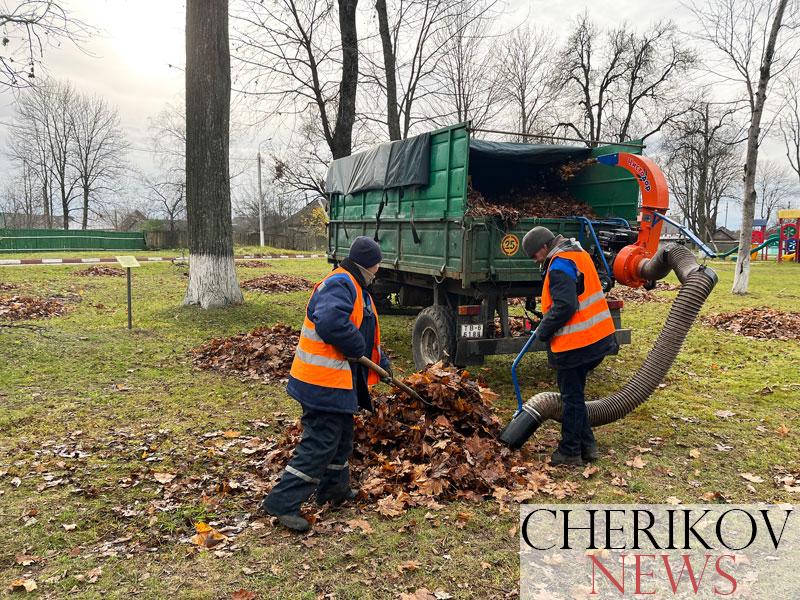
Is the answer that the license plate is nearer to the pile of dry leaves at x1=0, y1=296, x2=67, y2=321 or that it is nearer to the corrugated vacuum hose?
the corrugated vacuum hose

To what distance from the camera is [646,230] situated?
561 centimetres

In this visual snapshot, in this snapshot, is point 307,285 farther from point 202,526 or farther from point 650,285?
point 202,526

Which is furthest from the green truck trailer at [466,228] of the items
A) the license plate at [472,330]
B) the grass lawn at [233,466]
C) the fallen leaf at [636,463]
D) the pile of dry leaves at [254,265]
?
the pile of dry leaves at [254,265]

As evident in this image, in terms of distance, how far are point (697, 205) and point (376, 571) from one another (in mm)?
54399

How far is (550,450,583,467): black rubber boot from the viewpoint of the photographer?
4602mm

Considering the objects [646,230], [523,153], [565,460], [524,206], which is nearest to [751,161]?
[523,153]

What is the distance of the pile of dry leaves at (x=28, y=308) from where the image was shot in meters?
10.6

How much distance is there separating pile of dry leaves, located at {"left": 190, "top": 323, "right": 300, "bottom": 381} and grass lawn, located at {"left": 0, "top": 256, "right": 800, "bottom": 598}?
0.29 metres

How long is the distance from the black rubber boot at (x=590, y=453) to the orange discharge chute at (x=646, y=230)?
173 centimetres

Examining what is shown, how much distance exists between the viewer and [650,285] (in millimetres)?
5719

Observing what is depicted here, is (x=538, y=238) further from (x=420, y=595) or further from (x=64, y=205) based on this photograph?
(x=64, y=205)

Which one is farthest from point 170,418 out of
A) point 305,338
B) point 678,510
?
point 678,510

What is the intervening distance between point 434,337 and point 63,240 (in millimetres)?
33915

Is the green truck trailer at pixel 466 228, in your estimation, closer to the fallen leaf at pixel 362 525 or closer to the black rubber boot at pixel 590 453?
the black rubber boot at pixel 590 453
